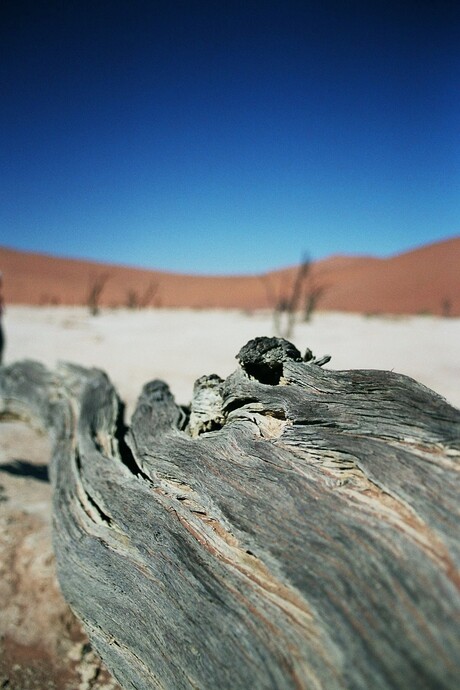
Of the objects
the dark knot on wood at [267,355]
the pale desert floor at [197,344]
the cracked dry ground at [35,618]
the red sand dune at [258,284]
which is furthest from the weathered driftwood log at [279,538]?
the red sand dune at [258,284]

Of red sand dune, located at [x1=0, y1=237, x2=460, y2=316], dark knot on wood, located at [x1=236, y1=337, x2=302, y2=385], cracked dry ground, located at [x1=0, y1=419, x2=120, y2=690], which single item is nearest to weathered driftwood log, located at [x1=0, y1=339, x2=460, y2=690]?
dark knot on wood, located at [x1=236, y1=337, x2=302, y2=385]

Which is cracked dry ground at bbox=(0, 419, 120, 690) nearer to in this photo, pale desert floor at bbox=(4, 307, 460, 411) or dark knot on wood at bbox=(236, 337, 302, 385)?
dark knot on wood at bbox=(236, 337, 302, 385)

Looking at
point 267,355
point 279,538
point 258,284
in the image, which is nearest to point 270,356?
point 267,355

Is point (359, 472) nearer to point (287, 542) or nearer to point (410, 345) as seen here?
point (287, 542)

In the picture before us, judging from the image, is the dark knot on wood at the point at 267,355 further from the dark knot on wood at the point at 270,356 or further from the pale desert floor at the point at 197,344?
the pale desert floor at the point at 197,344

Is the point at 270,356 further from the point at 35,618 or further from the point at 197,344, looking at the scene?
the point at 197,344
